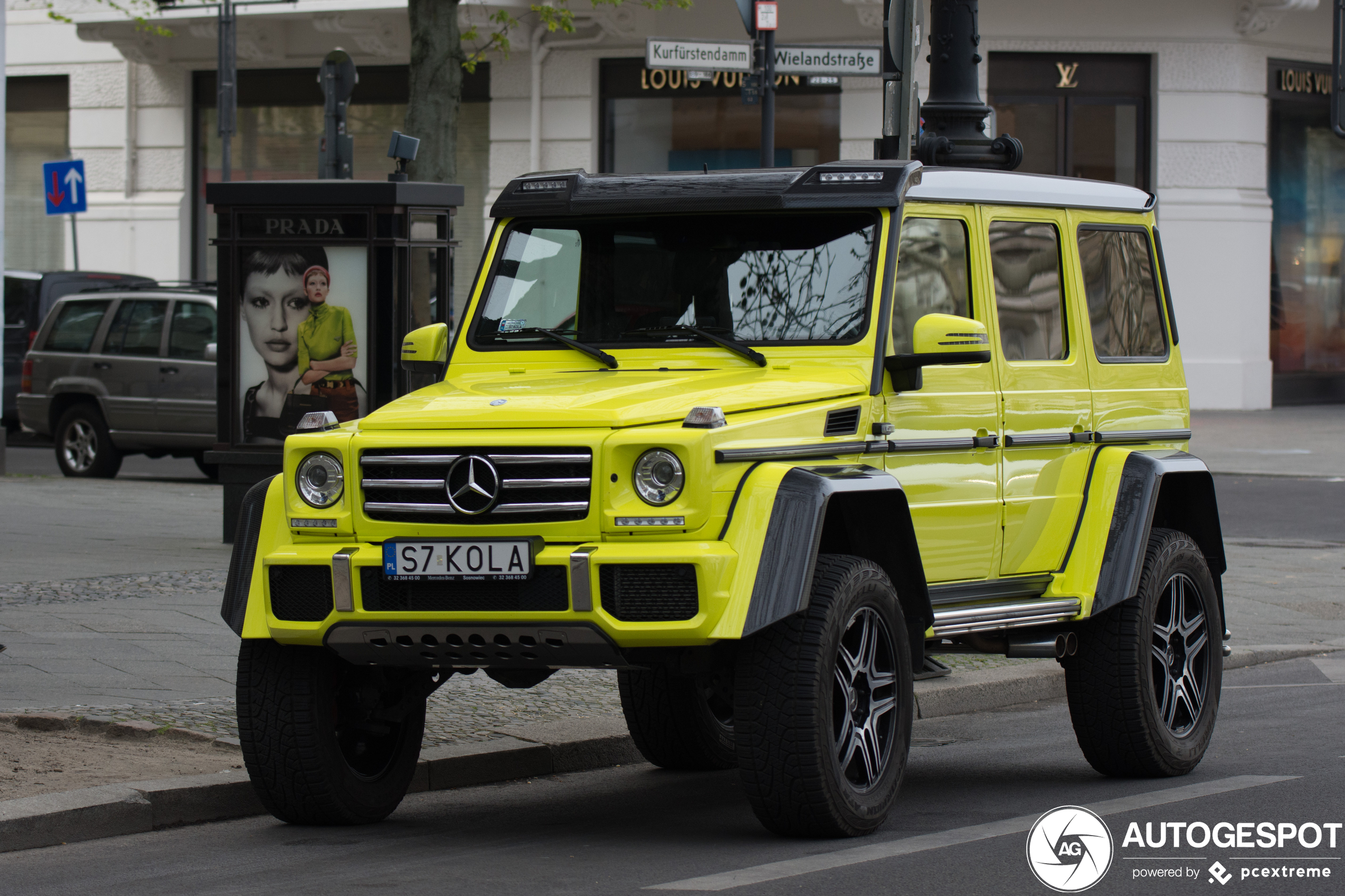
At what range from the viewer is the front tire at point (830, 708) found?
5.54 m

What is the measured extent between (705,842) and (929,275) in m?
1.99

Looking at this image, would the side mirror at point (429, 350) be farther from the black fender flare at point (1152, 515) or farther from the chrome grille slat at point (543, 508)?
the black fender flare at point (1152, 515)

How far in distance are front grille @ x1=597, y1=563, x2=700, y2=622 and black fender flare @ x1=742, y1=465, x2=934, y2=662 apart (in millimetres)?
177

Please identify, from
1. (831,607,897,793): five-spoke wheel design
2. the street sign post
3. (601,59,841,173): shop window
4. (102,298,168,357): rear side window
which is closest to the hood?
(831,607,897,793): five-spoke wheel design

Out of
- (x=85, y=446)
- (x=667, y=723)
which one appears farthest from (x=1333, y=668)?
(x=85, y=446)

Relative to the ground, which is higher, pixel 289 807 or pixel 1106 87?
pixel 1106 87

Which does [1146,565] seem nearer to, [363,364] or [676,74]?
[363,364]

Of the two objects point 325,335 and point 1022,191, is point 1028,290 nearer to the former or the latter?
point 1022,191

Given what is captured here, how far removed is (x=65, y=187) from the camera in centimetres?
2605

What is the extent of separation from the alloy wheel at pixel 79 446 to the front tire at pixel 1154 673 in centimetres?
1412

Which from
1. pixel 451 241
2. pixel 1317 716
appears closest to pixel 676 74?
pixel 451 241

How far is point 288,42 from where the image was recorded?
29609 mm

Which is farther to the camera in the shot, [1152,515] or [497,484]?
[1152,515]

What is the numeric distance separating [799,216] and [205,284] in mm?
13937
